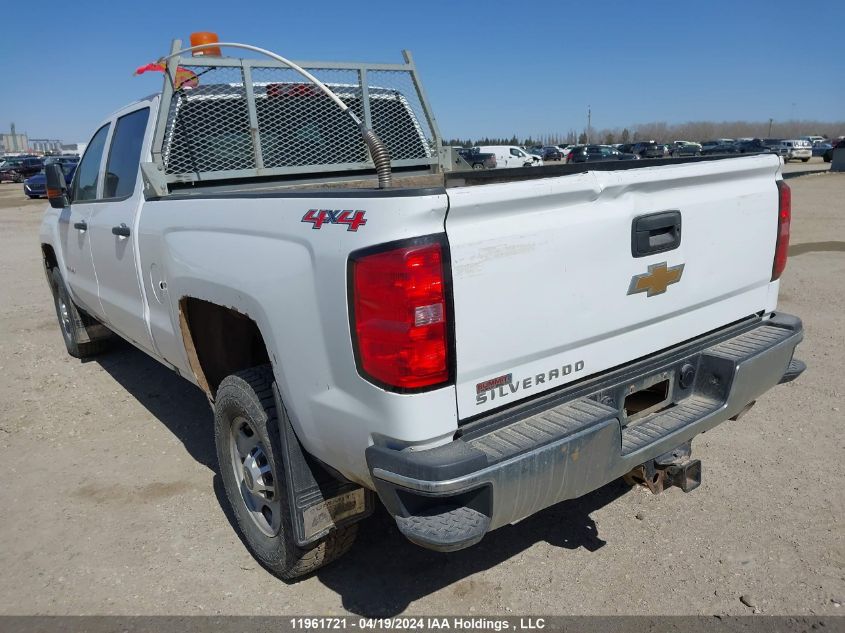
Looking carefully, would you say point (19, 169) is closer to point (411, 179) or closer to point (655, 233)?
point (411, 179)

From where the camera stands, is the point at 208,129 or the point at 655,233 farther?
the point at 208,129

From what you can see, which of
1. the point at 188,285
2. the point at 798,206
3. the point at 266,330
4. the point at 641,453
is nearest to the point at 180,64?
the point at 188,285

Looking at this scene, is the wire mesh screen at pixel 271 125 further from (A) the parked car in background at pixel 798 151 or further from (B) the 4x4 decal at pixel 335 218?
(A) the parked car in background at pixel 798 151

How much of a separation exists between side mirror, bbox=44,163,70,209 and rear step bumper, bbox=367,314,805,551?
3.96 meters

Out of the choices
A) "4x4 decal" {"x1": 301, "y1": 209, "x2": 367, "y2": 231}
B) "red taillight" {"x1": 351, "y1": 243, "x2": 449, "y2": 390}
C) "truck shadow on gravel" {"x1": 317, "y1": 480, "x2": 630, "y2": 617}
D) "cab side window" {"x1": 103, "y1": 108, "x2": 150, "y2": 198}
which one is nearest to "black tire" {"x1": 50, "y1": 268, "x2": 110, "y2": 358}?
"cab side window" {"x1": 103, "y1": 108, "x2": 150, "y2": 198}

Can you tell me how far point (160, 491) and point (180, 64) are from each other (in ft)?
8.12

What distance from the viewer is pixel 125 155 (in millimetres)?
4180

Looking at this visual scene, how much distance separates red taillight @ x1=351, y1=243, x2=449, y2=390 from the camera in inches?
77.7

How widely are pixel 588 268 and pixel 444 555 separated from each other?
1590 mm

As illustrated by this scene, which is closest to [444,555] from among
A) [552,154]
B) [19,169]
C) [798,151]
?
[798,151]

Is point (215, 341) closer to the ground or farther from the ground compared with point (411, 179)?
closer to the ground

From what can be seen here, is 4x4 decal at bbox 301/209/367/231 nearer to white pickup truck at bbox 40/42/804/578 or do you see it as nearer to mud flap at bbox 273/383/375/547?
white pickup truck at bbox 40/42/804/578

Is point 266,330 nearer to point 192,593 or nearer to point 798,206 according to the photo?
Result: point 192,593

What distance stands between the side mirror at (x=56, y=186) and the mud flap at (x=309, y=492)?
3.30m
